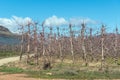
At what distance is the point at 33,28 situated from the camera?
215ft

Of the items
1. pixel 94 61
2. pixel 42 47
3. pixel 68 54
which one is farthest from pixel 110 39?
pixel 42 47

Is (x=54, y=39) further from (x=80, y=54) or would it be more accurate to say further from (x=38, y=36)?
(x=38, y=36)

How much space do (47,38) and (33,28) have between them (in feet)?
26.2

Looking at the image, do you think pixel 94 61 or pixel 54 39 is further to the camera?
pixel 54 39

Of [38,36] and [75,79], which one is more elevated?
[38,36]

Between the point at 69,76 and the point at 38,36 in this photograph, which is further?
the point at 38,36

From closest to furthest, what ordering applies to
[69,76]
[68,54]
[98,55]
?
1. [69,76]
2. [98,55]
3. [68,54]

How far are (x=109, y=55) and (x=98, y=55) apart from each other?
2.53 meters

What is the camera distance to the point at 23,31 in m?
68.1

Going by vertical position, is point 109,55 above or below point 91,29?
below

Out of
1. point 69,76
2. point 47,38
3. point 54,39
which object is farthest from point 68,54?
point 69,76

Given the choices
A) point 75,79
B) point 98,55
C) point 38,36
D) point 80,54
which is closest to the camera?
point 75,79

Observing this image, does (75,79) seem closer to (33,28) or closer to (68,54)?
(33,28)

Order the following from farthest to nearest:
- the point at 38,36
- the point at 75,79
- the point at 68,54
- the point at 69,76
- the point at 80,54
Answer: the point at 68,54 → the point at 80,54 → the point at 38,36 → the point at 69,76 → the point at 75,79
